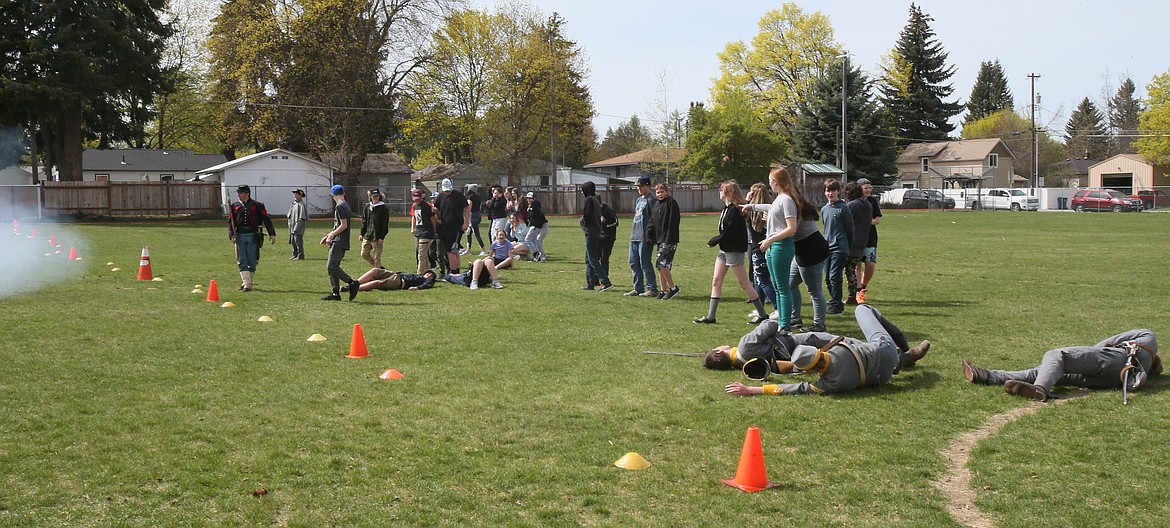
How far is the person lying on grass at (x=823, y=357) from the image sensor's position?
24.4 feet

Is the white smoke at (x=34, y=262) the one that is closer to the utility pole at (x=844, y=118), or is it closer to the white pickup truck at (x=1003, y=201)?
the utility pole at (x=844, y=118)

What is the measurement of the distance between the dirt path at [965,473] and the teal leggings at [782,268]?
3.22m

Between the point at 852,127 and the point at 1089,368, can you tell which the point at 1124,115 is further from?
the point at 1089,368

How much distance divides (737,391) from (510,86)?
5688cm

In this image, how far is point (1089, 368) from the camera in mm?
7418

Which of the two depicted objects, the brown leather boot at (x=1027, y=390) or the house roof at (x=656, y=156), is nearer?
the brown leather boot at (x=1027, y=390)

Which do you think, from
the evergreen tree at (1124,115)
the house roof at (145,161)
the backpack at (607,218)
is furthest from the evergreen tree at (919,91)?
the backpack at (607,218)

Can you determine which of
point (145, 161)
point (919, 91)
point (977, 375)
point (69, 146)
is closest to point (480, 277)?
point (977, 375)

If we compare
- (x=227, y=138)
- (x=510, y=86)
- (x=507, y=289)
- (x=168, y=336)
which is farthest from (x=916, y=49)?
(x=168, y=336)

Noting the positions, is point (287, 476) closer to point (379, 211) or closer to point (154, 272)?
point (379, 211)

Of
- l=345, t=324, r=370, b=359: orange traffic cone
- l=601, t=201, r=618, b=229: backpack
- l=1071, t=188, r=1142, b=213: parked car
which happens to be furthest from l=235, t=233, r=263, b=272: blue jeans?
l=1071, t=188, r=1142, b=213: parked car

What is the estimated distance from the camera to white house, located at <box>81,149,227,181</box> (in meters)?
71.6

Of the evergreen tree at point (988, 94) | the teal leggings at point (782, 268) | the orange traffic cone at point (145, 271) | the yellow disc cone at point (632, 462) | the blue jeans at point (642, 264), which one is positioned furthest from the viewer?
the evergreen tree at point (988, 94)

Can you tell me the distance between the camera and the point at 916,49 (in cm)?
8650
